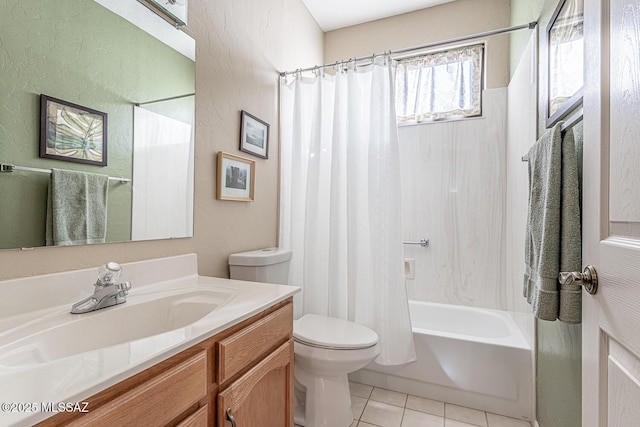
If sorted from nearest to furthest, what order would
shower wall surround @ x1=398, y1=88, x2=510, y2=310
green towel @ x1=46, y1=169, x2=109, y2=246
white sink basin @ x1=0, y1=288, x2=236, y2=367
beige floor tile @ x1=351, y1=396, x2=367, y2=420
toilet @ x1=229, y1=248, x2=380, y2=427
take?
1. white sink basin @ x1=0, y1=288, x2=236, y2=367
2. green towel @ x1=46, y1=169, x2=109, y2=246
3. toilet @ x1=229, y1=248, x2=380, y2=427
4. beige floor tile @ x1=351, y1=396, x2=367, y2=420
5. shower wall surround @ x1=398, y1=88, x2=510, y2=310

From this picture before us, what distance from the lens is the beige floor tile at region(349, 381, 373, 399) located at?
1895 millimetres

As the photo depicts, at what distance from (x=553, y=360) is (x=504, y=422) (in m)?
→ 0.63

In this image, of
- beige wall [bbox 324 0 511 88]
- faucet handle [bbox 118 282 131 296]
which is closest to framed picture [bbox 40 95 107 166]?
faucet handle [bbox 118 282 131 296]

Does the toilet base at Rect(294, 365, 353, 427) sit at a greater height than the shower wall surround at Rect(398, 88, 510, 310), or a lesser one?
lesser

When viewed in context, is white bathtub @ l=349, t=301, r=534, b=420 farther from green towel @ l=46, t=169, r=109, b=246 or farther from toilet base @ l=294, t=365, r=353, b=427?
green towel @ l=46, t=169, r=109, b=246

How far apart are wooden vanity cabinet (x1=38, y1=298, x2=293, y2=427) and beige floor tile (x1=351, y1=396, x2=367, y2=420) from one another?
668 millimetres

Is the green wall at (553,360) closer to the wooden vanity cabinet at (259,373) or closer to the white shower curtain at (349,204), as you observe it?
the white shower curtain at (349,204)

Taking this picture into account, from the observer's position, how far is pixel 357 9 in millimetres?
Result: 2535

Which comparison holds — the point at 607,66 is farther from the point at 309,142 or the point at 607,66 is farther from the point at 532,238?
the point at 309,142

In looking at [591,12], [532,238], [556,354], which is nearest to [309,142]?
[532,238]

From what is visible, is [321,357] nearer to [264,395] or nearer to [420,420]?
[264,395]

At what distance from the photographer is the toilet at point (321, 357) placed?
1473 mm

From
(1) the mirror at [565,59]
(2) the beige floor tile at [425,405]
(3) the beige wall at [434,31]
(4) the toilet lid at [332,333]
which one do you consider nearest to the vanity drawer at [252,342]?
(4) the toilet lid at [332,333]

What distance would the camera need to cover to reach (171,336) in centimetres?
71
